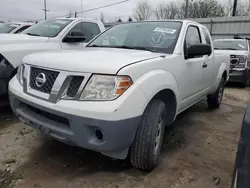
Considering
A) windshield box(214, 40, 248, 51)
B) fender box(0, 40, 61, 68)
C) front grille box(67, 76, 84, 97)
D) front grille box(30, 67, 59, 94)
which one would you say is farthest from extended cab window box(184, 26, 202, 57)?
windshield box(214, 40, 248, 51)

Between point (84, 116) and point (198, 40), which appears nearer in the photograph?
point (84, 116)

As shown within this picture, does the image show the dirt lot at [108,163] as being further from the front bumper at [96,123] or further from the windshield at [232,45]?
the windshield at [232,45]

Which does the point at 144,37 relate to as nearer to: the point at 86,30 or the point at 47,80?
the point at 47,80

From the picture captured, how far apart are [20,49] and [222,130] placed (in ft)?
11.7

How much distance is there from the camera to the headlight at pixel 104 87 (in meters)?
2.32

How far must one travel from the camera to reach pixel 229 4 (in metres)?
43.4

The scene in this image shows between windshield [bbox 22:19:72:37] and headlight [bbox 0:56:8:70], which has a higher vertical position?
windshield [bbox 22:19:72:37]

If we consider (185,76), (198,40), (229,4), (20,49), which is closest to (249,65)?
(198,40)

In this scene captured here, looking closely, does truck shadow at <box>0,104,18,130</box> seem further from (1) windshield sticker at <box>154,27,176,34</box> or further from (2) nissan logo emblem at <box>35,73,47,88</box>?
(1) windshield sticker at <box>154,27,176,34</box>

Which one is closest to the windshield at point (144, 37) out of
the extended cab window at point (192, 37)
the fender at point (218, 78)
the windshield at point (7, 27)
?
the extended cab window at point (192, 37)

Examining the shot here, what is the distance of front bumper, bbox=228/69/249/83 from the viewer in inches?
328

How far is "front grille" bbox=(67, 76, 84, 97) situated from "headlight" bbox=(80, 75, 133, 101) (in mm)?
82

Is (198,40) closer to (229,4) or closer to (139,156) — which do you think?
(139,156)

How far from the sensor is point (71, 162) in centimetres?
299
